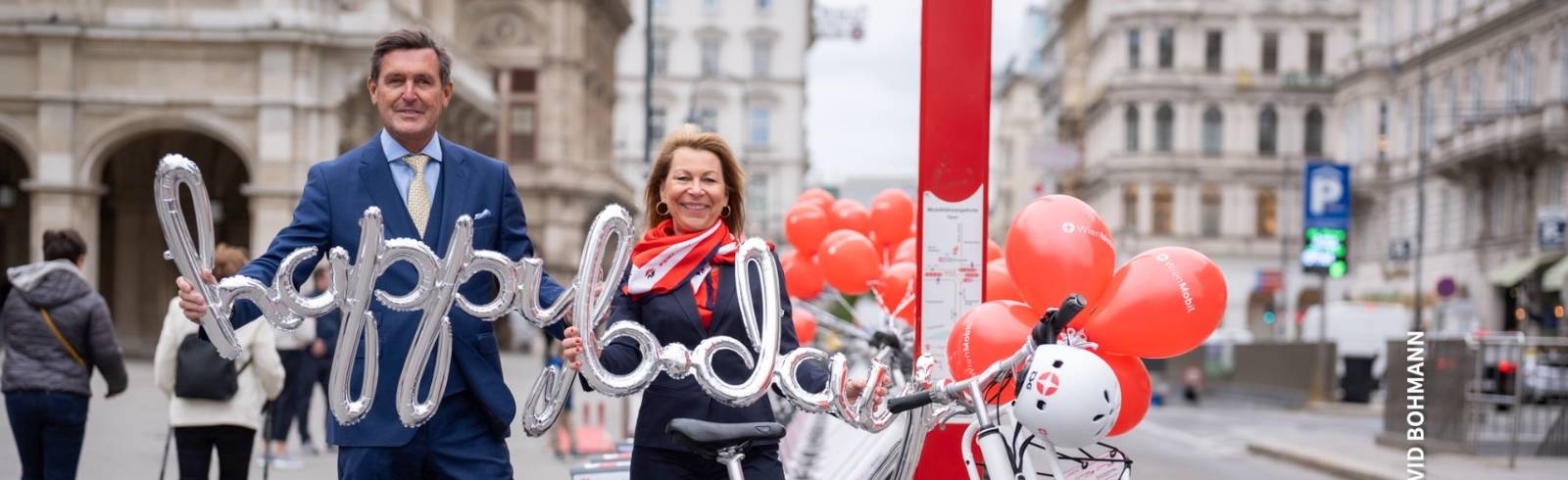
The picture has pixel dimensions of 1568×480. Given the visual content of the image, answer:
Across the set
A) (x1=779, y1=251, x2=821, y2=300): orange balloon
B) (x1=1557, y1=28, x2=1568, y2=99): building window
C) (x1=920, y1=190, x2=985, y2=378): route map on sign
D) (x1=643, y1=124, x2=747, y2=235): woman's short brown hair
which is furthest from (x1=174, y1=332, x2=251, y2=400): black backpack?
(x1=1557, y1=28, x2=1568, y2=99): building window

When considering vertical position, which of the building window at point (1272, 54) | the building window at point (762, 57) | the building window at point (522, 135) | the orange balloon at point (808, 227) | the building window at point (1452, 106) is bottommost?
Result: the orange balloon at point (808, 227)

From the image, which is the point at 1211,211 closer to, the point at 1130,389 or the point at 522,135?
the point at 522,135

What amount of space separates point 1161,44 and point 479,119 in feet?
140

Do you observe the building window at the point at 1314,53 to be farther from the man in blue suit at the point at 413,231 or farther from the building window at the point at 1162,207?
the man in blue suit at the point at 413,231

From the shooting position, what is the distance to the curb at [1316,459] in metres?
15.1

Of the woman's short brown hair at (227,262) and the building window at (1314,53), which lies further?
the building window at (1314,53)

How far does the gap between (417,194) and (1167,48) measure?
70763 millimetres

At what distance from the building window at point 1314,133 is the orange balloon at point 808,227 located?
64.8 m

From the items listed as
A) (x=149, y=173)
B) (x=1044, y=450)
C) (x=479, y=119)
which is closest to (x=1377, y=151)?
(x=479, y=119)

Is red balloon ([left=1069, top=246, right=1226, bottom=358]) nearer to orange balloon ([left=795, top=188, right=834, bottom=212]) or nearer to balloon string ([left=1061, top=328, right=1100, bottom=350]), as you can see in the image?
balloon string ([left=1061, top=328, right=1100, bottom=350])

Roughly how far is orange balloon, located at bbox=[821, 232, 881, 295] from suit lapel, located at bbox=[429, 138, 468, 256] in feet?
20.4

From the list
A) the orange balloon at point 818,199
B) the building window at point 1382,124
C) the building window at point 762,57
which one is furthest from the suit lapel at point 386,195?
the building window at point 762,57

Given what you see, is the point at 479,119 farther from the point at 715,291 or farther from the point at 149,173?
the point at 715,291

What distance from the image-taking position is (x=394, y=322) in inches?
174
